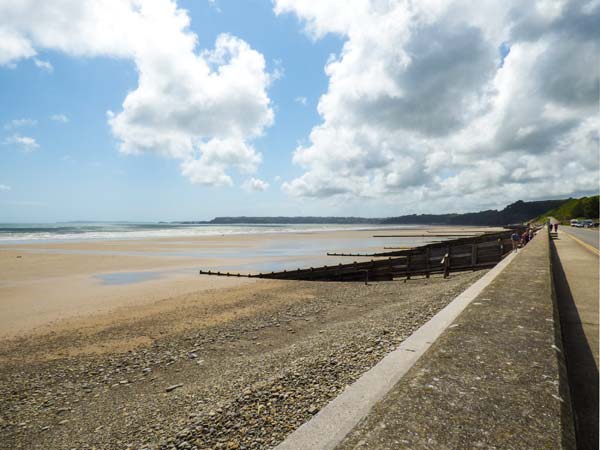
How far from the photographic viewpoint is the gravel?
4730mm

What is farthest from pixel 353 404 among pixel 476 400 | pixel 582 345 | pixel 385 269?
pixel 385 269

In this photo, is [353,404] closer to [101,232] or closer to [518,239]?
[518,239]

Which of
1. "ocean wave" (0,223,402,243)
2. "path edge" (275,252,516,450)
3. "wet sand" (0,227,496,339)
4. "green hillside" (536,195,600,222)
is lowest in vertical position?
"wet sand" (0,227,496,339)

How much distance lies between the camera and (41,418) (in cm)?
660

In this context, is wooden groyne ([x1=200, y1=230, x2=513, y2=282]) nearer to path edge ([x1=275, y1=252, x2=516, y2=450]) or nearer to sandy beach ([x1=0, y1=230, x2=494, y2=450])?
sandy beach ([x1=0, y1=230, x2=494, y2=450])

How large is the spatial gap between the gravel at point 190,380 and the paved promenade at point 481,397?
6.82 feet

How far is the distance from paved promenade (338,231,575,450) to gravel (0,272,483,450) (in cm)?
208

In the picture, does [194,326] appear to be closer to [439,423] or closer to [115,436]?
[115,436]

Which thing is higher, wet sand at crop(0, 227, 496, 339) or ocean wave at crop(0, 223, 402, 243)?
ocean wave at crop(0, 223, 402, 243)

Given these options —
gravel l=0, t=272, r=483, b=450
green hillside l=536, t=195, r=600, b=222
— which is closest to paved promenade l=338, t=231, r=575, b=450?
gravel l=0, t=272, r=483, b=450

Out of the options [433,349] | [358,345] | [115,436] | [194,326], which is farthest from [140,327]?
[433,349]

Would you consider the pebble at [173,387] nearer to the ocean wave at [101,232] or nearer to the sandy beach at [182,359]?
the sandy beach at [182,359]

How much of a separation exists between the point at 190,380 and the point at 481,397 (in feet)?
23.4

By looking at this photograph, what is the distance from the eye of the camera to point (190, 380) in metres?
7.79
